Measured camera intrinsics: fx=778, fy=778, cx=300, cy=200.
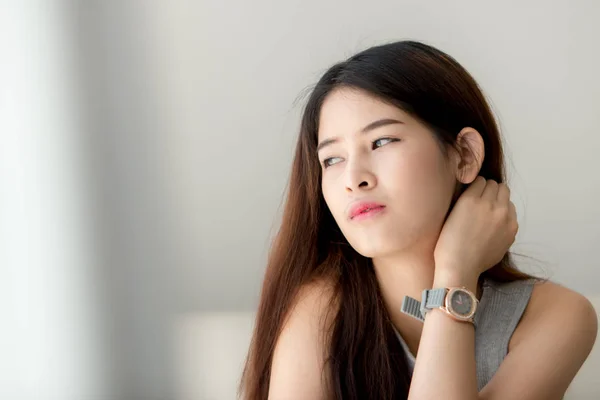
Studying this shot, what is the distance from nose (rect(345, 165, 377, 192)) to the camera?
1503 mm

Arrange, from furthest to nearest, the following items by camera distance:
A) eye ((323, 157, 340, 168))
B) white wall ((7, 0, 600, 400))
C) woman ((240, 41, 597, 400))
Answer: white wall ((7, 0, 600, 400)), eye ((323, 157, 340, 168)), woman ((240, 41, 597, 400))

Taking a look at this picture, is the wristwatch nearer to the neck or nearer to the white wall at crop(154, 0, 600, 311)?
the neck

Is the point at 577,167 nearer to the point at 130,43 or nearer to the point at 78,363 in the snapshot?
the point at 130,43

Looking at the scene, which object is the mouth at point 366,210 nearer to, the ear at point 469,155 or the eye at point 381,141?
the eye at point 381,141

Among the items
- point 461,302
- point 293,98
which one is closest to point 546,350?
point 461,302

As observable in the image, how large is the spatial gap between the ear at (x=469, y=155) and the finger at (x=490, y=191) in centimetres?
4

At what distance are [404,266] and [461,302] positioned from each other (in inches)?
7.6

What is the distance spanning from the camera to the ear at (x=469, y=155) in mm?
1620

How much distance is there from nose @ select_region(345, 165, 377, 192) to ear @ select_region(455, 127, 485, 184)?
223 mm

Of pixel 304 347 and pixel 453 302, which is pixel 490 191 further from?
pixel 304 347

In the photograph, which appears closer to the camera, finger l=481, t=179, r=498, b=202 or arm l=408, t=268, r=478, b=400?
arm l=408, t=268, r=478, b=400

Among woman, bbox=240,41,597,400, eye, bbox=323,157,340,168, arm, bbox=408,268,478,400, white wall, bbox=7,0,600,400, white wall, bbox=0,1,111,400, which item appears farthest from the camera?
white wall, bbox=7,0,600,400

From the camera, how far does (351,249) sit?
1.76 metres

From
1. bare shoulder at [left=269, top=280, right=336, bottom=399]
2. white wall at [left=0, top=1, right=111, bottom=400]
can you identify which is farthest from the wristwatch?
white wall at [left=0, top=1, right=111, bottom=400]
